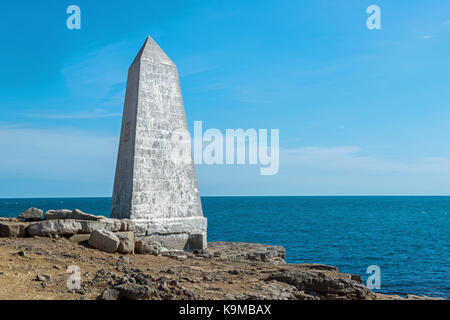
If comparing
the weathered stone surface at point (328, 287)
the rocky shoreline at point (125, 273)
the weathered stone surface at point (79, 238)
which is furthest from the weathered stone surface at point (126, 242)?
the weathered stone surface at point (328, 287)

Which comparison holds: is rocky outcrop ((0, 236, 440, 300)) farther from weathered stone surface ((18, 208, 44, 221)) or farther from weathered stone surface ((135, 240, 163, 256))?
weathered stone surface ((18, 208, 44, 221))

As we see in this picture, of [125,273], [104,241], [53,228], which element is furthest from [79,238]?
[125,273]

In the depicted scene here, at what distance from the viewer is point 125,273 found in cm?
721

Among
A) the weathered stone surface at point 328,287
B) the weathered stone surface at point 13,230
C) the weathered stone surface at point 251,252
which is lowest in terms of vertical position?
the weathered stone surface at point 251,252

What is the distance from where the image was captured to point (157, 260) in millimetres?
9047

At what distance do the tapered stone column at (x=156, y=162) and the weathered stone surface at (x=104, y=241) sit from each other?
4.66 ft

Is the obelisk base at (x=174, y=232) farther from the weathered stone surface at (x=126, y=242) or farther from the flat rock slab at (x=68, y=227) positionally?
the flat rock slab at (x=68, y=227)

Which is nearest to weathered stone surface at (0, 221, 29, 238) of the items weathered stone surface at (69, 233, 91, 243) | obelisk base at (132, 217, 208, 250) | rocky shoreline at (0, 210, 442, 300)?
rocky shoreline at (0, 210, 442, 300)

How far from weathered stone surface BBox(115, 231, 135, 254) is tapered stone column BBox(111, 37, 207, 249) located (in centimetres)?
77

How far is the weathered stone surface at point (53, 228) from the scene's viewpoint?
921 cm

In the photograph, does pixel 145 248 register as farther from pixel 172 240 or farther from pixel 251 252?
pixel 251 252

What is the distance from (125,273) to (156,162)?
423 centimetres
